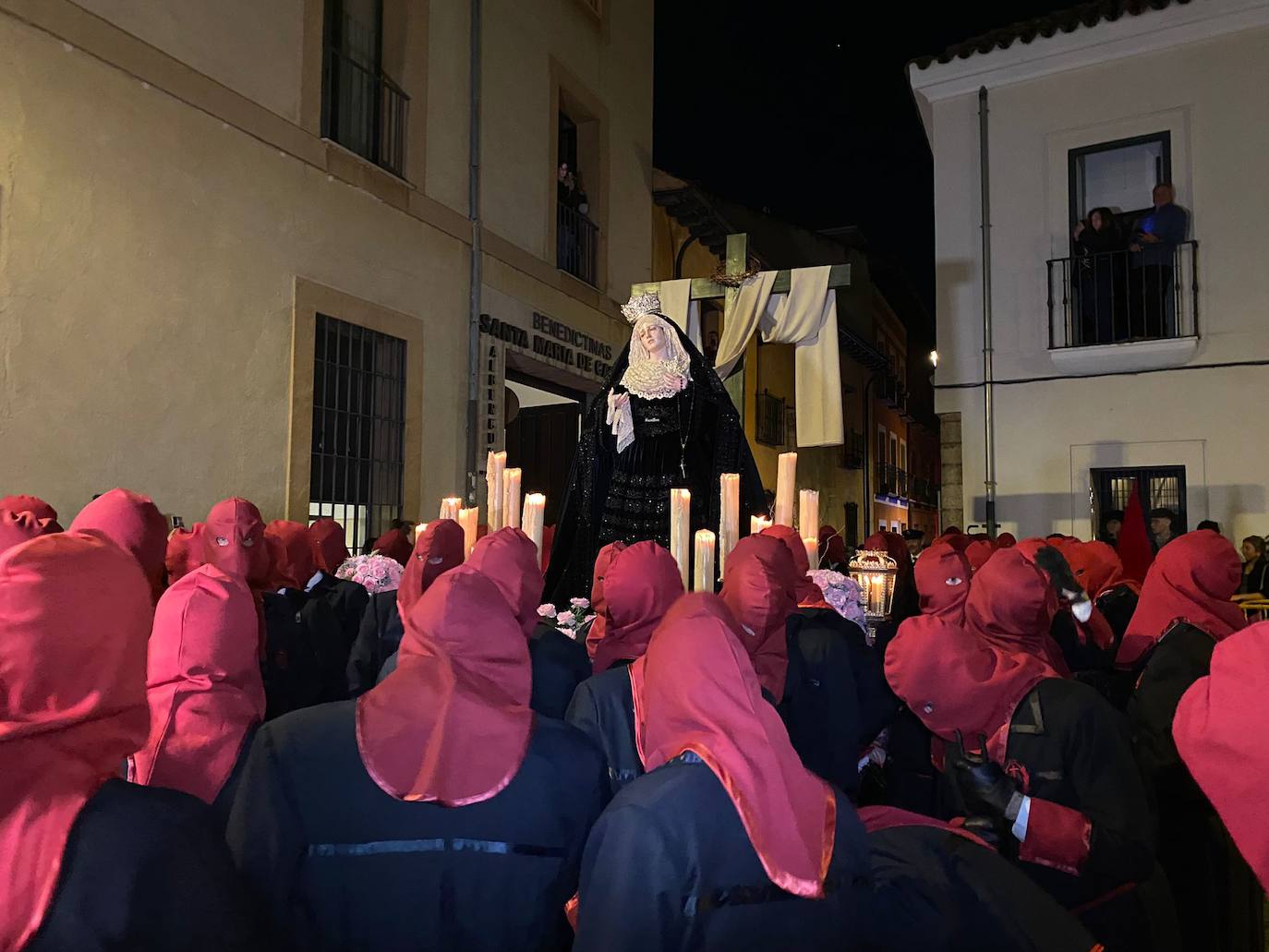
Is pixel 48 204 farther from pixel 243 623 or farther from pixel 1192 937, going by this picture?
pixel 1192 937

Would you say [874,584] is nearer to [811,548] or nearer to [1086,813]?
[811,548]

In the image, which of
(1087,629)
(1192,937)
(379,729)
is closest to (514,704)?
(379,729)

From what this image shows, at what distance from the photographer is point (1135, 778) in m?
2.08

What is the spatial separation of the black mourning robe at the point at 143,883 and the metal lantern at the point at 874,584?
3.68 metres

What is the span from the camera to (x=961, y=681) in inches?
89.6

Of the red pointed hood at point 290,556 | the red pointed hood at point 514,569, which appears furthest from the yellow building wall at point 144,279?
the red pointed hood at point 514,569

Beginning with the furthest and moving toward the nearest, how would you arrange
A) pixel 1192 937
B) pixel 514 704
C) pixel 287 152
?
pixel 287 152, pixel 1192 937, pixel 514 704

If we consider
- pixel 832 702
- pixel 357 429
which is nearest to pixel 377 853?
pixel 832 702

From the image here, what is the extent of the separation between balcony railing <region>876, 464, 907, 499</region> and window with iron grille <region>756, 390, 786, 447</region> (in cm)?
865

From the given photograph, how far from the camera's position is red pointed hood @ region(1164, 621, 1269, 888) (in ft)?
4.78

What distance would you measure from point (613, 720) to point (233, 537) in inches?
76.3

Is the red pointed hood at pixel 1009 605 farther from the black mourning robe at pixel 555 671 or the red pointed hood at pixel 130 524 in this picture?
the red pointed hood at pixel 130 524

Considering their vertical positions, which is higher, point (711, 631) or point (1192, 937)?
point (711, 631)

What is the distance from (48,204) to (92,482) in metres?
1.74
